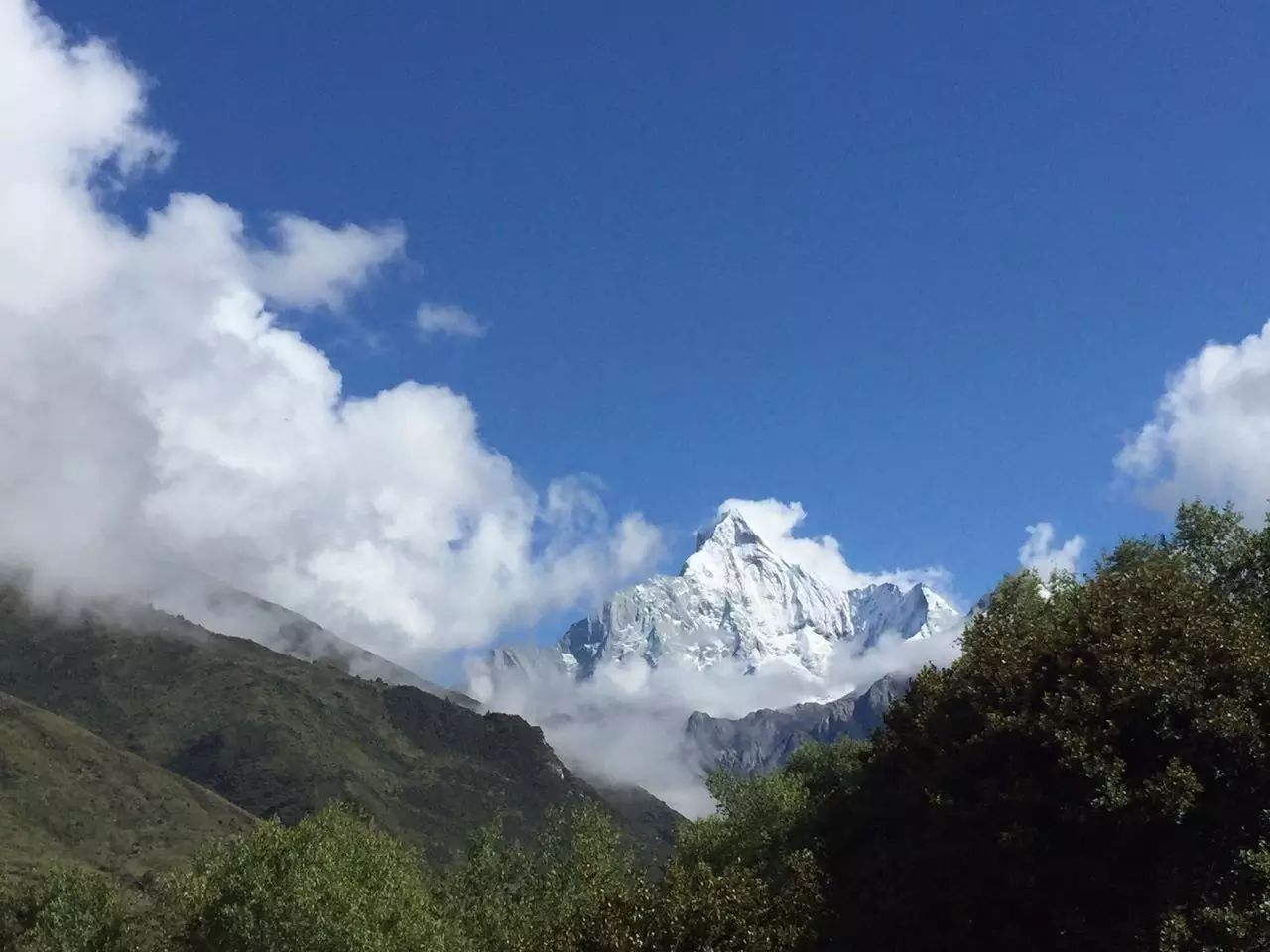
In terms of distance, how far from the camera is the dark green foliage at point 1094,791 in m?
38.2

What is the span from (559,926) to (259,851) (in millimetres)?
32393

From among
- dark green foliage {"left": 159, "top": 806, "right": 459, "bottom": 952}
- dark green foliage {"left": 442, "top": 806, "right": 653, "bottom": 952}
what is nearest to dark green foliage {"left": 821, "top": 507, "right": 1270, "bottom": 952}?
dark green foliage {"left": 442, "top": 806, "right": 653, "bottom": 952}

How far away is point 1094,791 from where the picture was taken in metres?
39.7

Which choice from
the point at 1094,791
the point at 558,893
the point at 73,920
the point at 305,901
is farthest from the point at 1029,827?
the point at 73,920

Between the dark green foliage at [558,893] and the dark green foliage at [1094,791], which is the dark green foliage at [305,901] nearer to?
the dark green foliage at [558,893]

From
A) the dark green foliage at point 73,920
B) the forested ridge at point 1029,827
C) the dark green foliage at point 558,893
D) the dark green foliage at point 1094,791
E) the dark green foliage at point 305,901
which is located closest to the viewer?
the dark green foliage at point 558,893

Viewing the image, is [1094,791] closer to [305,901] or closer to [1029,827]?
[1029,827]

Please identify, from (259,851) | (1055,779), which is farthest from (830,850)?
(259,851)

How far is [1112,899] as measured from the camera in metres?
40.5

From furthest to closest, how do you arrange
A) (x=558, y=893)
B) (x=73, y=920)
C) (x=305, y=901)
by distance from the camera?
(x=558, y=893)
(x=73, y=920)
(x=305, y=901)

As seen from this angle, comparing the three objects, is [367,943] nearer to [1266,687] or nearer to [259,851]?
[259,851]

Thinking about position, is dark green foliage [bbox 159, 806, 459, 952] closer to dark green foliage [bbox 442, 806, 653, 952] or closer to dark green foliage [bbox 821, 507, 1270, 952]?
dark green foliage [bbox 442, 806, 653, 952]

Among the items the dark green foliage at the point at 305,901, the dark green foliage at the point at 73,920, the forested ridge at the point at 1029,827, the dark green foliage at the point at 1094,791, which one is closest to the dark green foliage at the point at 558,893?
the forested ridge at the point at 1029,827

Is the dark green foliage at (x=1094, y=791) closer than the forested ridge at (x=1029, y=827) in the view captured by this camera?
No
